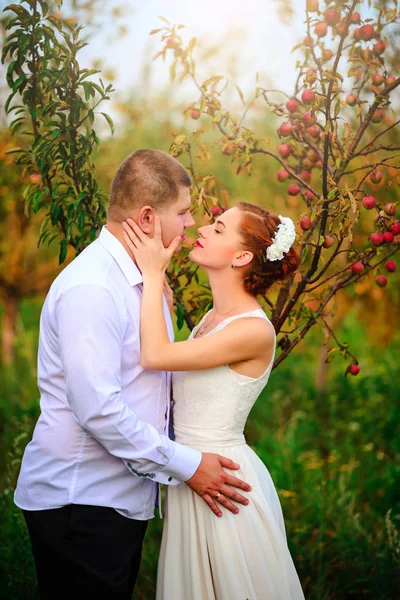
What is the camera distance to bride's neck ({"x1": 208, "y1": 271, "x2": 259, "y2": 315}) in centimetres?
270

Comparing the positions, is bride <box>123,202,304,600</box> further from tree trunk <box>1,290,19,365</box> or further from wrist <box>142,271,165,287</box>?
tree trunk <box>1,290,19,365</box>

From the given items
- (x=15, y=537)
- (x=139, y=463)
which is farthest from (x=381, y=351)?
(x=139, y=463)

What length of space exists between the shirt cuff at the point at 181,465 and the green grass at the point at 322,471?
1.22 m

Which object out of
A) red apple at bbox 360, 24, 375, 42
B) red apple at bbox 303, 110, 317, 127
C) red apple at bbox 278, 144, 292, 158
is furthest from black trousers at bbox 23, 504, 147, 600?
red apple at bbox 360, 24, 375, 42

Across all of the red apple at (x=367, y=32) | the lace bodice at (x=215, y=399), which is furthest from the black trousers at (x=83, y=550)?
the red apple at (x=367, y=32)

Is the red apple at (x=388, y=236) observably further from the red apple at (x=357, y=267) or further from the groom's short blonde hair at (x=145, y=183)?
the groom's short blonde hair at (x=145, y=183)

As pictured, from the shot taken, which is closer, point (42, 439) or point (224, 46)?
point (42, 439)

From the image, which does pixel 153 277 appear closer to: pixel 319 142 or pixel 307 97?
pixel 307 97

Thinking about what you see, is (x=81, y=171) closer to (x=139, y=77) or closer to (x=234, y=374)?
(x=234, y=374)

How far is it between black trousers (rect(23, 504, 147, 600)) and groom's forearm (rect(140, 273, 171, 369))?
0.56 meters

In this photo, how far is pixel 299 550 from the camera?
3740 millimetres

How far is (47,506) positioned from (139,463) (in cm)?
37

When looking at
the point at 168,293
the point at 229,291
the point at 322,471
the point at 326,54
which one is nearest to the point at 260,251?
the point at 229,291

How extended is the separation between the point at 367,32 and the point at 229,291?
125 centimetres
